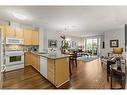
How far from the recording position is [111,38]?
3922 mm

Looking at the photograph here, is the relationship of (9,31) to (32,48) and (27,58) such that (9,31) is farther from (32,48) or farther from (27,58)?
(32,48)

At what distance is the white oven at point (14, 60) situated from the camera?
12.4 ft

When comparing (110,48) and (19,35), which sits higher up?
(19,35)

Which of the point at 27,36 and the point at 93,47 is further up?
the point at 27,36

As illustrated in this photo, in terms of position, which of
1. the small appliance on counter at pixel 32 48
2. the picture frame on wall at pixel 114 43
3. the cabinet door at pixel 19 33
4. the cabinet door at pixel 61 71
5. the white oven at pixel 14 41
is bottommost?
the cabinet door at pixel 61 71

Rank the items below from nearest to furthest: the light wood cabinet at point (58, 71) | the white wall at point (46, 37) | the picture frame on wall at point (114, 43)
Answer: the light wood cabinet at point (58, 71) → the picture frame on wall at point (114, 43) → the white wall at point (46, 37)

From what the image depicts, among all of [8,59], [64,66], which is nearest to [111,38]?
[64,66]

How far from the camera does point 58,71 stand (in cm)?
247

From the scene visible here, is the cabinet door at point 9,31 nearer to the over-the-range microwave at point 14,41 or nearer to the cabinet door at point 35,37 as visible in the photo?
the over-the-range microwave at point 14,41

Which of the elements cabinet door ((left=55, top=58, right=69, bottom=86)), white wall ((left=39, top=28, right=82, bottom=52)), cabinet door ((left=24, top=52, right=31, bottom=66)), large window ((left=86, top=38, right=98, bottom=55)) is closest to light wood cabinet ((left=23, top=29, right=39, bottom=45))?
white wall ((left=39, top=28, right=82, bottom=52))

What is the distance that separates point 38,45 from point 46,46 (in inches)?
25.6

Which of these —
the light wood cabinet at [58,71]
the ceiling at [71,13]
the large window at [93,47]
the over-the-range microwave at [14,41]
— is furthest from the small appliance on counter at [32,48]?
the large window at [93,47]

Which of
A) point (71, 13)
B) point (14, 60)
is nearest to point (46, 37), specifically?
point (14, 60)

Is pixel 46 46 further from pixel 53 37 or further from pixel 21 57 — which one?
pixel 21 57
